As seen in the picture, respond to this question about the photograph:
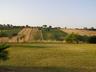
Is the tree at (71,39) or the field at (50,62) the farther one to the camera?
the tree at (71,39)

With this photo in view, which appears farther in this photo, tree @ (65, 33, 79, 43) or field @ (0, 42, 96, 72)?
tree @ (65, 33, 79, 43)

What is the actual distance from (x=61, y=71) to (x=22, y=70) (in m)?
2.02

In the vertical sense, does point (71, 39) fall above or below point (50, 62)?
below

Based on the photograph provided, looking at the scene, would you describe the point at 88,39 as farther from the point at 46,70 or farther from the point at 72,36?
the point at 46,70

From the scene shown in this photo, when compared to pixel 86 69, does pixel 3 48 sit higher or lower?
higher

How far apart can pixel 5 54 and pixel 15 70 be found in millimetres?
962

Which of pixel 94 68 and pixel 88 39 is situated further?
pixel 88 39

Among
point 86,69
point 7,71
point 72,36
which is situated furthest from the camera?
point 72,36

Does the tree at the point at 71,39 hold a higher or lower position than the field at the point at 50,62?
lower

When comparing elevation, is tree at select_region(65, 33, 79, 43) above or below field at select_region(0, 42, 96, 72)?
below

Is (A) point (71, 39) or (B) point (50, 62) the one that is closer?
(B) point (50, 62)

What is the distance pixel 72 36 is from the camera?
49.6 meters

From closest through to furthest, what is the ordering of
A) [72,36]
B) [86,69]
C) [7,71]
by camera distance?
1. [7,71]
2. [86,69]
3. [72,36]

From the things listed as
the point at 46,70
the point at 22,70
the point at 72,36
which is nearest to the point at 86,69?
the point at 46,70
